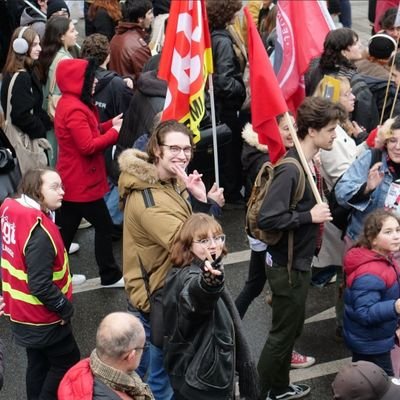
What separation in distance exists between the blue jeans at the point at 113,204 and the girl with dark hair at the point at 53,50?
60 centimetres

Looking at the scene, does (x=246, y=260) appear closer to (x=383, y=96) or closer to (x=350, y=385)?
(x=383, y=96)

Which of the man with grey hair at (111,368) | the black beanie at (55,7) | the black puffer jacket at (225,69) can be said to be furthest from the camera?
the black beanie at (55,7)

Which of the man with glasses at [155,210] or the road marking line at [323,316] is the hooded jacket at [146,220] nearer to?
the man with glasses at [155,210]

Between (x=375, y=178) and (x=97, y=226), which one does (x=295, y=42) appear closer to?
(x=375, y=178)

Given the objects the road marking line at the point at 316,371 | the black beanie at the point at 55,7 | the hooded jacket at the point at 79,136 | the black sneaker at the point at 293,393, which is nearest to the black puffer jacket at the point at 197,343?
the black sneaker at the point at 293,393

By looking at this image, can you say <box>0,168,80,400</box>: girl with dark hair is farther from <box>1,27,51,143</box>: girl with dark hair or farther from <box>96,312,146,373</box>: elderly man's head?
<box>1,27,51,143</box>: girl with dark hair

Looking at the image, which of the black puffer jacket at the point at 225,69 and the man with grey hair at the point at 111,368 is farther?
the black puffer jacket at the point at 225,69

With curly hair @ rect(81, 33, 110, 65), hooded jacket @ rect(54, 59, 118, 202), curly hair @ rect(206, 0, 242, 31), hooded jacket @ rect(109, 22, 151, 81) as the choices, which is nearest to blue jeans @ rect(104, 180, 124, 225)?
hooded jacket @ rect(54, 59, 118, 202)

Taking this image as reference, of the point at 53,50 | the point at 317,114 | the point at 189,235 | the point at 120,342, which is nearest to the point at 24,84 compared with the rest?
the point at 53,50

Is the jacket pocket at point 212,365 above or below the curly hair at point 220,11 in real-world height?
below

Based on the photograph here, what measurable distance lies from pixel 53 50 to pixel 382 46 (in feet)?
9.73

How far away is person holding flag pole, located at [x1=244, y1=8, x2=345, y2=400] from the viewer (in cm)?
413

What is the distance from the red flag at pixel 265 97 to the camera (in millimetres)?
4352

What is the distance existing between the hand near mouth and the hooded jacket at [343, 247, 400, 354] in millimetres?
966
